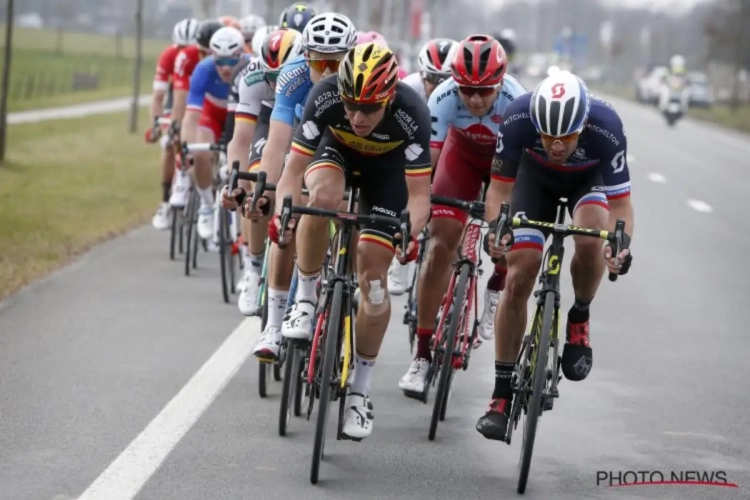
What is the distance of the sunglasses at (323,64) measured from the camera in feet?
25.6

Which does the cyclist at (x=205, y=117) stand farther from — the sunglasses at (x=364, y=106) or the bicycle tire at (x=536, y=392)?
the bicycle tire at (x=536, y=392)

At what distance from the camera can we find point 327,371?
21.3 ft

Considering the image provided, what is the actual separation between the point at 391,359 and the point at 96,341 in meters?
1.86

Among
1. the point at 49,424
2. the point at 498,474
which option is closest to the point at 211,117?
the point at 49,424

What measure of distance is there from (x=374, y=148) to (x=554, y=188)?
92 centimetres

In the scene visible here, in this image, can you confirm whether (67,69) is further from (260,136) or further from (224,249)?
(260,136)

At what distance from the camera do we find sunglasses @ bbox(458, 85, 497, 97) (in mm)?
7924

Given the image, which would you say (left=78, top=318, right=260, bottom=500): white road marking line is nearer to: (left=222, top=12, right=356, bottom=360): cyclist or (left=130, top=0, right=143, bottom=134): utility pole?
(left=222, top=12, right=356, bottom=360): cyclist

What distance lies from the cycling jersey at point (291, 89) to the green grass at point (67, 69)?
27.2 m

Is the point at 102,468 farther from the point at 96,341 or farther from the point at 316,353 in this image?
the point at 96,341

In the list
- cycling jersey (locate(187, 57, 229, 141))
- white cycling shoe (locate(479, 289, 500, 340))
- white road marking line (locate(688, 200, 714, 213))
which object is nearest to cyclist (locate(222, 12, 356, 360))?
white cycling shoe (locate(479, 289, 500, 340))

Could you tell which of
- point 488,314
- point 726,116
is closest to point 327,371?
point 488,314

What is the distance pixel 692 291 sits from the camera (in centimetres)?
1331

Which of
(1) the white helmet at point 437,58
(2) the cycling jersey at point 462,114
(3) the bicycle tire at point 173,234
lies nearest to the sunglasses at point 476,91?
(2) the cycling jersey at point 462,114
